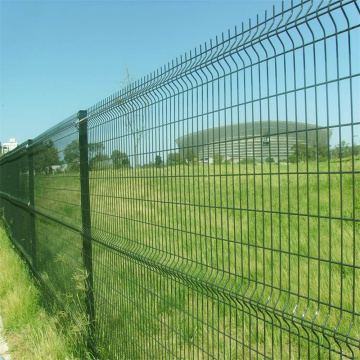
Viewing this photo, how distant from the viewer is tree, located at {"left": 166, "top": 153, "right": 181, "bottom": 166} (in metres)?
3.11

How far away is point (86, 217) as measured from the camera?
17.1 ft

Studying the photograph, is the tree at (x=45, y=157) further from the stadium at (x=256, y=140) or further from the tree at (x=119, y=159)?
the stadium at (x=256, y=140)

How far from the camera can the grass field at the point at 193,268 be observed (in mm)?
2600

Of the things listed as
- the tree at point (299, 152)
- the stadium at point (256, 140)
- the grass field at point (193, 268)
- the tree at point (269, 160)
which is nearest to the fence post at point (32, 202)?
the grass field at point (193, 268)

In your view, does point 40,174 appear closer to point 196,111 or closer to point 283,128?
point 196,111

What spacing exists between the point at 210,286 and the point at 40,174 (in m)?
5.93

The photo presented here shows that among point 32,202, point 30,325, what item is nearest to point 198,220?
point 30,325

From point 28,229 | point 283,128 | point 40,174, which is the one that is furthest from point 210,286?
point 28,229

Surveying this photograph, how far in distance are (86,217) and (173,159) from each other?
2.37m

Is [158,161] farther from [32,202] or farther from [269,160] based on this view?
[32,202]

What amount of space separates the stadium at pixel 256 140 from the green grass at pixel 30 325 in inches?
116

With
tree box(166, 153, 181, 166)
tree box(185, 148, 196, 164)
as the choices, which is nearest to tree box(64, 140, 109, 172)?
tree box(166, 153, 181, 166)

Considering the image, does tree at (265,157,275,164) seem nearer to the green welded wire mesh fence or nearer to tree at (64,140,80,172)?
the green welded wire mesh fence

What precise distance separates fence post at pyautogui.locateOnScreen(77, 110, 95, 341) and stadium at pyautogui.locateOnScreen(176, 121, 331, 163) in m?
2.53
